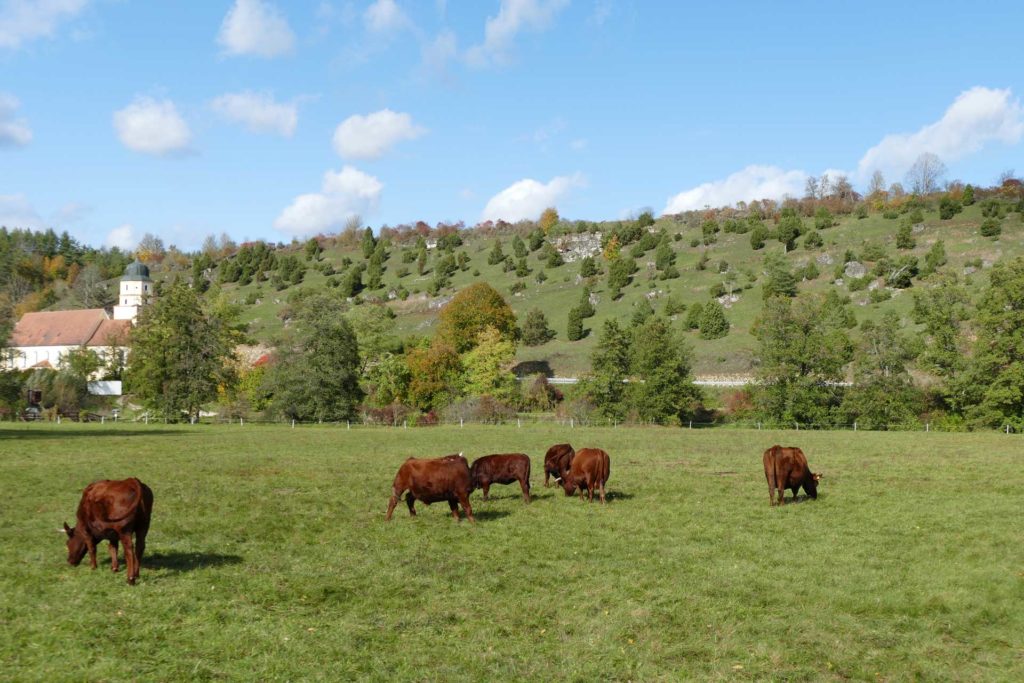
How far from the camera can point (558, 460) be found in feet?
77.8

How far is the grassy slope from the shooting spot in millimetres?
96062

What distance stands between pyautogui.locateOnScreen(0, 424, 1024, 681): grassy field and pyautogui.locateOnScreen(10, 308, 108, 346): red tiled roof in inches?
4390

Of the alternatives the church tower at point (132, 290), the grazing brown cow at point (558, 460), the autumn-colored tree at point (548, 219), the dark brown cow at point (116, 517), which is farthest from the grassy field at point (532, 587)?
the autumn-colored tree at point (548, 219)

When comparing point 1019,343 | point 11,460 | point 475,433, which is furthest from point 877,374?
point 11,460

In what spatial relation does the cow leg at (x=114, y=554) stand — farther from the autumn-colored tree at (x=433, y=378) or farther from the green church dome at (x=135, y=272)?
the green church dome at (x=135, y=272)

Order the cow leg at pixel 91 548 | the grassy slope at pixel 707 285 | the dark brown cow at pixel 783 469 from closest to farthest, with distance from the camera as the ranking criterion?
the cow leg at pixel 91 548 < the dark brown cow at pixel 783 469 < the grassy slope at pixel 707 285

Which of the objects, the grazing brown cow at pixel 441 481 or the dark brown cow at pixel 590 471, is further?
the dark brown cow at pixel 590 471

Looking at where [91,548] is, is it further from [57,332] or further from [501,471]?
[57,332]

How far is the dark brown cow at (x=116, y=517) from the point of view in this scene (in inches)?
483

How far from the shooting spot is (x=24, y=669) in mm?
8930

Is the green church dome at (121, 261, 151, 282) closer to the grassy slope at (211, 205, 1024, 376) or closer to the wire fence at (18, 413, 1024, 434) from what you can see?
the grassy slope at (211, 205, 1024, 376)

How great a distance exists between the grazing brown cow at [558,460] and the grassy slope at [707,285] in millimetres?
66171

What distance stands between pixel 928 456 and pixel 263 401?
195ft

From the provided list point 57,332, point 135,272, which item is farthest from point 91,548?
A: point 135,272
